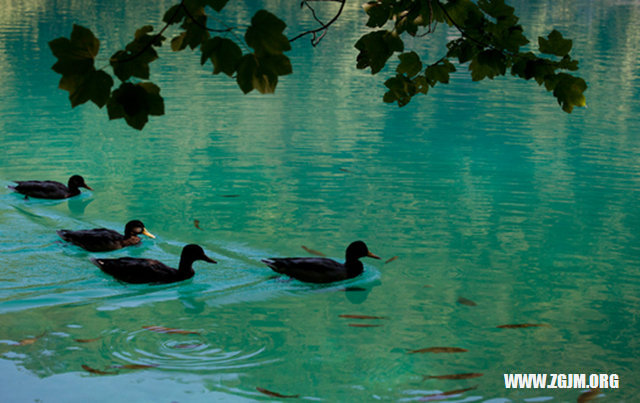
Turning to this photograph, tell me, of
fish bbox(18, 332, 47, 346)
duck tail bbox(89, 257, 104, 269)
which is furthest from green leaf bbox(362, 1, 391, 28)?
duck tail bbox(89, 257, 104, 269)

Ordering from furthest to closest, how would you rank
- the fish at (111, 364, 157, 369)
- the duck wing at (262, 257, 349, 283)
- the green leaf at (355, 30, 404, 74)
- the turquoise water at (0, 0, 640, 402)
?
the duck wing at (262, 257, 349, 283) < the turquoise water at (0, 0, 640, 402) < the fish at (111, 364, 157, 369) < the green leaf at (355, 30, 404, 74)

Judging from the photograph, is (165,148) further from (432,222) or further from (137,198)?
(432,222)

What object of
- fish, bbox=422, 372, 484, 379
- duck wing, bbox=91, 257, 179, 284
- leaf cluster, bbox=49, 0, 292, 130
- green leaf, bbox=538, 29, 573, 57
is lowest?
fish, bbox=422, 372, 484, 379

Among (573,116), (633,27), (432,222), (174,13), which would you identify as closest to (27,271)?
(432,222)

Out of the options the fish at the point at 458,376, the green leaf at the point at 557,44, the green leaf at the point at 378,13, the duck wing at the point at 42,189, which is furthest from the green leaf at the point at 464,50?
the duck wing at the point at 42,189

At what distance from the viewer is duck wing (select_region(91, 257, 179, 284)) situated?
28.8 feet

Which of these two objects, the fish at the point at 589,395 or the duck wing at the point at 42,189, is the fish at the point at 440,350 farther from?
the duck wing at the point at 42,189

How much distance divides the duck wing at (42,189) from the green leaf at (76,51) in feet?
32.0

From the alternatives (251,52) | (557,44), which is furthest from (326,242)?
(251,52)

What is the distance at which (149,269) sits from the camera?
29.1 feet

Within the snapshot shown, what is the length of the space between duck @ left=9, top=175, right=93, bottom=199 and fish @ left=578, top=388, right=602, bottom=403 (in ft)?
28.8

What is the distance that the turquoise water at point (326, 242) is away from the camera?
22.6 ft

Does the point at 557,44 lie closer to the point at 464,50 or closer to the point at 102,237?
the point at 464,50

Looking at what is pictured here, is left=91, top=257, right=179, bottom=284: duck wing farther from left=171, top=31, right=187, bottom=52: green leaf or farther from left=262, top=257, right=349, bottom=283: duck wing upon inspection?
left=171, top=31, right=187, bottom=52: green leaf
